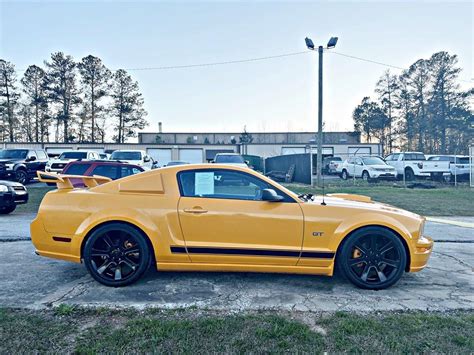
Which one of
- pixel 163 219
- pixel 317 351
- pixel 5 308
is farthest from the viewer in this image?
pixel 163 219

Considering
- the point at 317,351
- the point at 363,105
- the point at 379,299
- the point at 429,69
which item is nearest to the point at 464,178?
the point at 379,299

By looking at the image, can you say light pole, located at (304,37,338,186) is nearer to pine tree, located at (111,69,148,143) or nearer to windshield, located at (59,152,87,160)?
windshield, located at (59,152,87,160)

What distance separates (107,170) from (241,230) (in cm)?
577

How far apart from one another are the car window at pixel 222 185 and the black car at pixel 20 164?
13.7 m

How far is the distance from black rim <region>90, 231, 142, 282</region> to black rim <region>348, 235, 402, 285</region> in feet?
8.14

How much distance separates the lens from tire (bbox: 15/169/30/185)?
14.0 meters

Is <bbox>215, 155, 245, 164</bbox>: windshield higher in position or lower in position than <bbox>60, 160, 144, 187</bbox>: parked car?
higher

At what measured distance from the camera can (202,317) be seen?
9.12ft

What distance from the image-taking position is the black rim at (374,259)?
11.4 ft

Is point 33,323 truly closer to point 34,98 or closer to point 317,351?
point 317,351

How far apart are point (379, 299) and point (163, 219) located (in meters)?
2.50

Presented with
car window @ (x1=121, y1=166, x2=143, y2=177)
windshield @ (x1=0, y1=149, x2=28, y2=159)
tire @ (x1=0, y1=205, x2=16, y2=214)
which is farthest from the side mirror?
windshield @ (x1=0, y1=149, x2=28, y2=159)

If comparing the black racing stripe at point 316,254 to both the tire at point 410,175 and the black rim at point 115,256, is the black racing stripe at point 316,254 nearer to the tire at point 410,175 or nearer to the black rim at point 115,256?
the black rim at point 115,256

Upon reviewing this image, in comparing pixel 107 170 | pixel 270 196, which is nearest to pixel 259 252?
pixel 270 196
